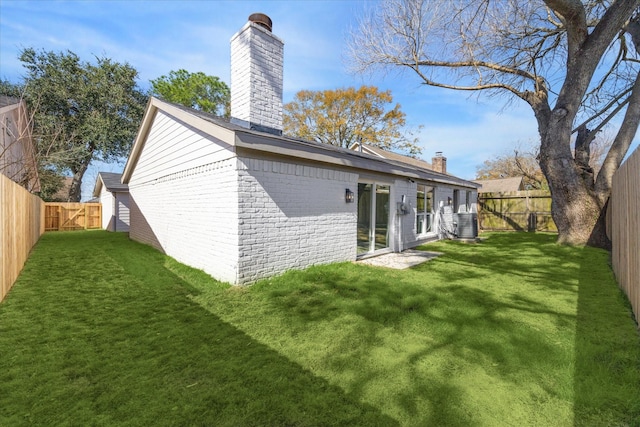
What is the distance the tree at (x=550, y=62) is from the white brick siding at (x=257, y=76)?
5.84 metres

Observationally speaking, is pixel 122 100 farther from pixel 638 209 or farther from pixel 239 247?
pixel 638 209

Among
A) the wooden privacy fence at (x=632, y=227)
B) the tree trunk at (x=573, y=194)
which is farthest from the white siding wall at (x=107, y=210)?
the tree trunk at (x=573, y=194)

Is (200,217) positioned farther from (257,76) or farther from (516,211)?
(516,211)

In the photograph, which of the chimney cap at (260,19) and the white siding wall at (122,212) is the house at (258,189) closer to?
the chimney cap at (260,19)

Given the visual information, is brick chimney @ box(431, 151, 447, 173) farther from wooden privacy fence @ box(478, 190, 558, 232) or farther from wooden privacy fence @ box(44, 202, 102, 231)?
wooden privacy fence @ box(44, 202, 102, 231)

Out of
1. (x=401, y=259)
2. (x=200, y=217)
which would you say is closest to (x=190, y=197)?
(x=200, y=217)

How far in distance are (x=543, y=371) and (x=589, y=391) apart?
0.32 m

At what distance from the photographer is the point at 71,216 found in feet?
59.7

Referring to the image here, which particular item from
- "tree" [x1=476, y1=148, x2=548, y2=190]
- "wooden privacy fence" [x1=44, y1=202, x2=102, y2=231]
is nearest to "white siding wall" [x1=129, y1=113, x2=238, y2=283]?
"wooden privacy fence" [x1=44, y1=202, x2=102, y2=231]

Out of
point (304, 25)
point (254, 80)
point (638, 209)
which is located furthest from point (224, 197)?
point (304, 25)

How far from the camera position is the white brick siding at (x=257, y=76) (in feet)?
19.7

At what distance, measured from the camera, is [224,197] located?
519cm

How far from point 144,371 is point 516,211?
59.8ft

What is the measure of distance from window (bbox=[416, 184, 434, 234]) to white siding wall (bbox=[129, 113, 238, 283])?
299 inches
